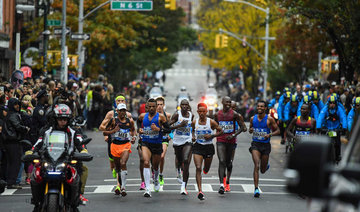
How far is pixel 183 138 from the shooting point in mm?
16172

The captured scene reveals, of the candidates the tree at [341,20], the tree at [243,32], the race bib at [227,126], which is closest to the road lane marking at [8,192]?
the race bib at [227,126]

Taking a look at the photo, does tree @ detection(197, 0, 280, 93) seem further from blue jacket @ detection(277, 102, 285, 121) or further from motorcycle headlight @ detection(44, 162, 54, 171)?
motorcycle headlight @ detection(44, 162, 54, 171)

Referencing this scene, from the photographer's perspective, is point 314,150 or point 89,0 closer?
point 314,150

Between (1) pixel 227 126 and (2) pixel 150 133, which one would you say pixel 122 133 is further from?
(1) pixel 227 126

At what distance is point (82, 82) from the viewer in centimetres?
3434

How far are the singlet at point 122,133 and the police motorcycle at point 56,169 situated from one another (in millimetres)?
4366

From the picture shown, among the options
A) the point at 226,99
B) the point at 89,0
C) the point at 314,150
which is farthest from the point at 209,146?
the point at 89,0

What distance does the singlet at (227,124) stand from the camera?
53.3 feet

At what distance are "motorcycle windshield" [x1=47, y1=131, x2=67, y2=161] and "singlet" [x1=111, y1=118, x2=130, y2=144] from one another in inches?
178

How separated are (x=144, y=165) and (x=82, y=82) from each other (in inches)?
755

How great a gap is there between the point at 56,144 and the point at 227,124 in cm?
604

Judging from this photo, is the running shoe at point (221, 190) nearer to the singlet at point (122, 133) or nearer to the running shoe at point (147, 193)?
the running shoe at point (147, 193)

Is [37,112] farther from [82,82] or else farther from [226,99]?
[82,82]

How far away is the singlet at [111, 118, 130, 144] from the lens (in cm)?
1542
